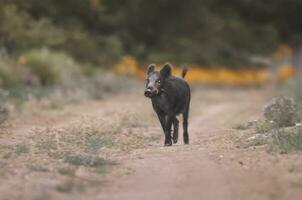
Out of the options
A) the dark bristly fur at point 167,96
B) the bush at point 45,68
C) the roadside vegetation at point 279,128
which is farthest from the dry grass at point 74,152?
the bush at point 45,68

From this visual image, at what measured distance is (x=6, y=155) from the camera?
497 inches

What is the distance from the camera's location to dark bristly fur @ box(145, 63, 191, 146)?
1454 centimetres

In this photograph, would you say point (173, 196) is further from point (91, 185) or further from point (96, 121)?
Answer: point (96, 121)

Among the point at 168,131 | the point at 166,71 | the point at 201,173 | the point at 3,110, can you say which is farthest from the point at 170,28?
the point at 201,173

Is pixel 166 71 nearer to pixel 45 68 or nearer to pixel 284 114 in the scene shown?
pixel 284 114

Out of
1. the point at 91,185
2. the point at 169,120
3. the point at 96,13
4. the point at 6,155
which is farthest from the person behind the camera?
the point at 96,13

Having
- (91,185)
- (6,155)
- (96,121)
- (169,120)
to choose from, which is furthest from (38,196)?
(96,121)

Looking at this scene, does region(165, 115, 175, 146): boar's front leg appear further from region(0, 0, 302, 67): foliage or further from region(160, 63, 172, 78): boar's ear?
region(0, 0, 302, 67): foliage

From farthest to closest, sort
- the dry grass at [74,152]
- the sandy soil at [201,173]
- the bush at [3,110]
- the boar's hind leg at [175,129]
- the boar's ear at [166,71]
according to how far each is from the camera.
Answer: the bush at [3,110], the boar's hind leg at [175,129], the boar's ear at [166,71], the dry grass at [74,152], the sandy soil at [201,173]

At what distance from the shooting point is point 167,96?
14.8 meters

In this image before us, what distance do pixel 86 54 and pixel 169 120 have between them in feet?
80.2

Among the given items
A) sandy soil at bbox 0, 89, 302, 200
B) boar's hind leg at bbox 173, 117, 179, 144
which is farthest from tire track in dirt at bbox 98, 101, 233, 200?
boar's hind leg at bbox 173, 117, 179, 144

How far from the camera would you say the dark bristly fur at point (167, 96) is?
47.7ft

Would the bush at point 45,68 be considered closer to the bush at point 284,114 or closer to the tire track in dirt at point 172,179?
the bush at point 284,114
